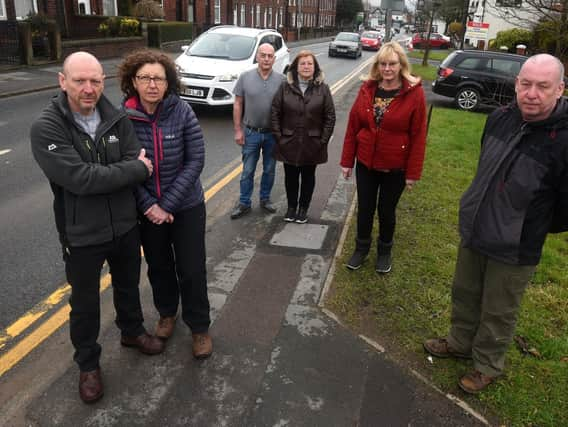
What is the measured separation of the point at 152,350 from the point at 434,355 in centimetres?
189

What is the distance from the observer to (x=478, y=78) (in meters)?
14.0

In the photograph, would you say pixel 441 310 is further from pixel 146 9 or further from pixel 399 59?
pixel 146 9

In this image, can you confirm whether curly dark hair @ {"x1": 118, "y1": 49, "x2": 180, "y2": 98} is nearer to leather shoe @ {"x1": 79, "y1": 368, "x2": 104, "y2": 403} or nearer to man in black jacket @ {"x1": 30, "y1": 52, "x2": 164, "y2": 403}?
man in black jacket @ {"x1": 30, "y1": 52, "x2": 164, "y2": 403}

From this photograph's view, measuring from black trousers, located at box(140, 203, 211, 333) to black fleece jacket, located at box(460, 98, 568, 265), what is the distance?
1669 millimetres

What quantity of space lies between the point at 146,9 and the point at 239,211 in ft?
91.1

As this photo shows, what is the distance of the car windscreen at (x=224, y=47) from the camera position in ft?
38.1

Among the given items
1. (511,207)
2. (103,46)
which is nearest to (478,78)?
(511,207)

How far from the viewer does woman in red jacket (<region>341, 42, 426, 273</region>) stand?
12.6 feet

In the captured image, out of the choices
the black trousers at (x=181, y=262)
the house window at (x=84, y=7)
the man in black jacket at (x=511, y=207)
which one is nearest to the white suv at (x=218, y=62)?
the black trousers at (x=181, y=262)

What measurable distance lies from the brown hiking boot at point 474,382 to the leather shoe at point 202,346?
5.28ft

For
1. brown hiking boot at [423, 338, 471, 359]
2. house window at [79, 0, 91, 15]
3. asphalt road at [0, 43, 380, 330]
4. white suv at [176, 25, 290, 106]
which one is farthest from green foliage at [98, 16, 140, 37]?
brown hiking boot at [423, 338, 471, 359]

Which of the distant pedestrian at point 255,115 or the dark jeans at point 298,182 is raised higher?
the distant pedestrian at point 255,115

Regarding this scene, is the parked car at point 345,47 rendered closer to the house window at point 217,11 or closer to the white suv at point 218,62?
the house window at point 217,11

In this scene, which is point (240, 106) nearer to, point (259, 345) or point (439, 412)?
point (259, 345)
